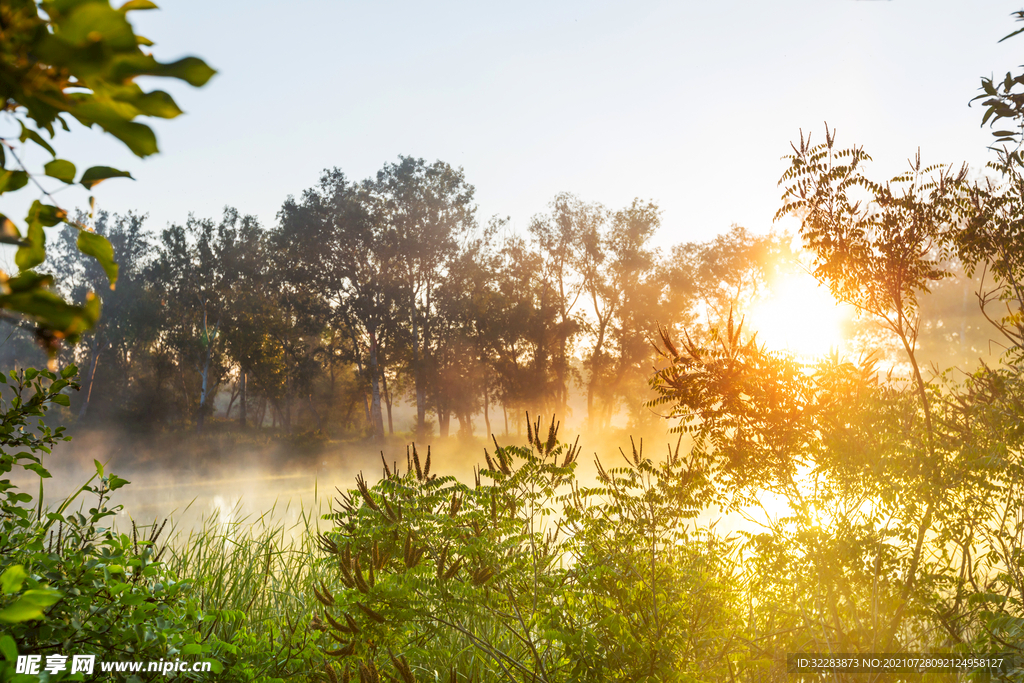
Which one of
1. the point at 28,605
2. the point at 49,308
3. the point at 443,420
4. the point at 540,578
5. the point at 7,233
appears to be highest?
the point at 443,420

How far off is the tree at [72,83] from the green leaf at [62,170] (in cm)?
5

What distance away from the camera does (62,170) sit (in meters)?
0.78

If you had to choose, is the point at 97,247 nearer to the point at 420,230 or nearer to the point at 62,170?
the point at 62,170

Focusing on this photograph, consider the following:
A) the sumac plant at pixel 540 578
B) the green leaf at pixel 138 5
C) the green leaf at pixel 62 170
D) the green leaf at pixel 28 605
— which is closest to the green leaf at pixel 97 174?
the green leaf at pixel 62 170

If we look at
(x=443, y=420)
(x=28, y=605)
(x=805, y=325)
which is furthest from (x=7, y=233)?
(x=443, y=420)

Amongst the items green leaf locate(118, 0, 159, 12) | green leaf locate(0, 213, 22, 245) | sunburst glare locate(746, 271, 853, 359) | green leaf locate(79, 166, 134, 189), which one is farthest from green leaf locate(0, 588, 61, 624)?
sunburst glare locate(746, 271, 853, 359)

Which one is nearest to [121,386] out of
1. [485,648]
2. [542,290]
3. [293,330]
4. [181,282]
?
[181,282]

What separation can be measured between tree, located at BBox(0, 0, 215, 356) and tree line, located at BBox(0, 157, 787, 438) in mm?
30237

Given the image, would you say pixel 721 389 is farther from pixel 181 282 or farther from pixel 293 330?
pixel 181 282

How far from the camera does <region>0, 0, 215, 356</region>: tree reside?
0.50 metres

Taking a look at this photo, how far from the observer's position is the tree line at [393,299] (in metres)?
31.6

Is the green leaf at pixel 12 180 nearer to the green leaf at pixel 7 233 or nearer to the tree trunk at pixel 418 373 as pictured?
the green leaf at pixel 7 233

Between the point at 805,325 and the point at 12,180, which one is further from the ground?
the point at 805,325

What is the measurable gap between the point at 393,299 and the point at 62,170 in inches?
1257
